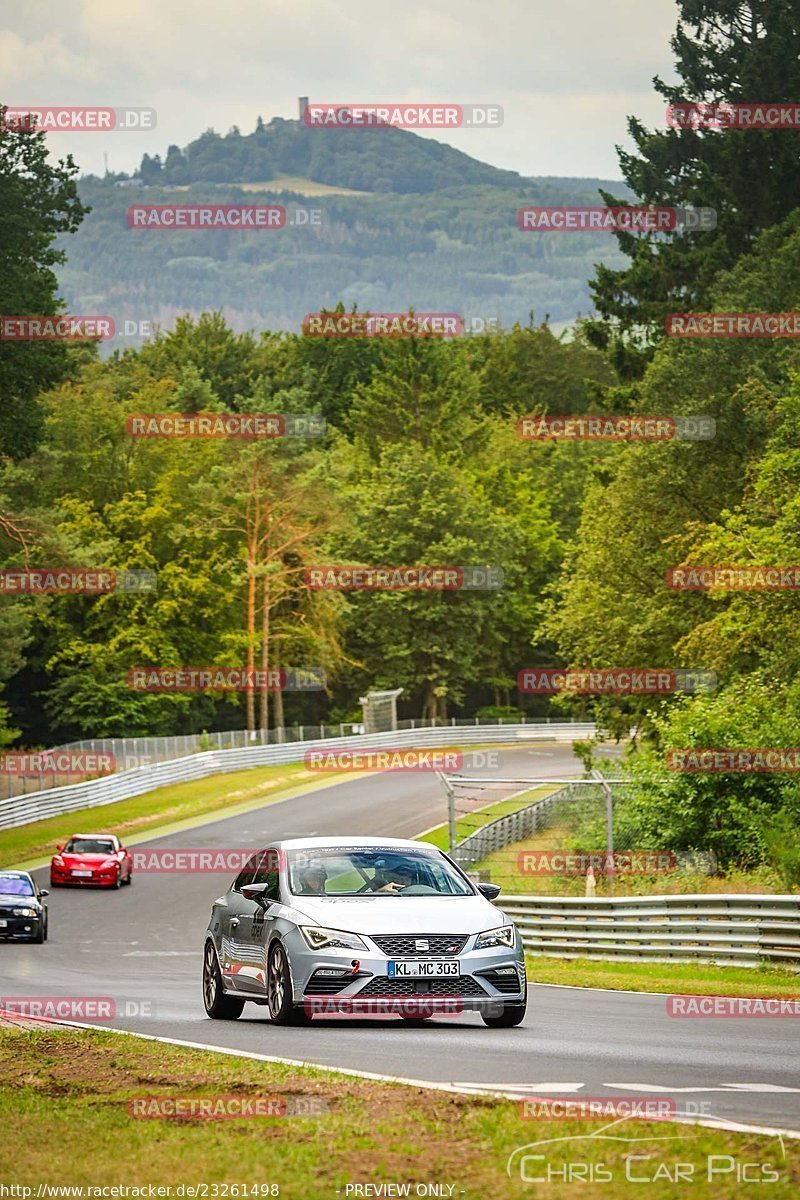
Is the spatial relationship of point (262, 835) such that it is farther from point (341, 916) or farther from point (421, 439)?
point (421, 439)

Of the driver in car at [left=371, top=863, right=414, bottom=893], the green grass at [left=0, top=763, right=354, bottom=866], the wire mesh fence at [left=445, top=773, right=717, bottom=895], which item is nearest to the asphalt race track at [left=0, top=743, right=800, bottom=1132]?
the driver in car at [left=371, top=863, right=414, bottom=893]

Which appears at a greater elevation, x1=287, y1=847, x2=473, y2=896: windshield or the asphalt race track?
x1=287, y1=847, x2=473, y2=896: windshield

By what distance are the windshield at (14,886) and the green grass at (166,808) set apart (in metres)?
20.3

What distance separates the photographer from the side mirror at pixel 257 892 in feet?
50.2

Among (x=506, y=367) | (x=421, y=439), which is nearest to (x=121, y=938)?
(x=421, y=439)

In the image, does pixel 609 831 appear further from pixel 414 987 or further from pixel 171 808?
pixel 171 808

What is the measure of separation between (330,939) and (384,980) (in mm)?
505

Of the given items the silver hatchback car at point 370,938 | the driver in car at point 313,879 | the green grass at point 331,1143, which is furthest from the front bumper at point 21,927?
the green grass at point 331,1143

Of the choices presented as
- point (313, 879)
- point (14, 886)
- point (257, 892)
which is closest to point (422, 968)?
point (313, 879)

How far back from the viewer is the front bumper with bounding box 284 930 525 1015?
14.0 m

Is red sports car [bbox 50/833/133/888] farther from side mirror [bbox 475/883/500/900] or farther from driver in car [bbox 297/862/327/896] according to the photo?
side mirror [bbox 475/883/500/900]

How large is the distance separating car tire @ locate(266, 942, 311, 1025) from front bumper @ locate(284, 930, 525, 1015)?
162mm

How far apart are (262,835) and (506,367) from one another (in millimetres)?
79457

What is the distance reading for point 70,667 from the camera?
89.8m
